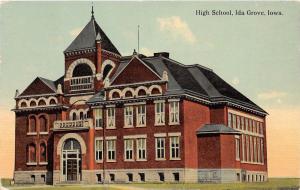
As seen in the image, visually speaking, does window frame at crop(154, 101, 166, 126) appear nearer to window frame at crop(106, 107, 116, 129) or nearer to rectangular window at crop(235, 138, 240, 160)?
window frame at crop(106, 107, 116, 129)

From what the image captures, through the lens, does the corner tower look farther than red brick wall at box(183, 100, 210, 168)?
Yes

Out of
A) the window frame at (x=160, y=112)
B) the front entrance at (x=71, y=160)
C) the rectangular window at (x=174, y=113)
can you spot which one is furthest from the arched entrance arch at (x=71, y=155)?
the rectangular window at (x=174, y=113)

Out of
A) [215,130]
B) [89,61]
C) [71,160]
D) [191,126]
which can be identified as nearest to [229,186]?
[215,130]

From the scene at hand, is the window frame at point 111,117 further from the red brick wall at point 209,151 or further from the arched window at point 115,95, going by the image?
the red brick wall at point 209,151

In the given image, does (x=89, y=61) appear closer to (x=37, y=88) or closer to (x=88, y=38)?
(x=88, y=38)

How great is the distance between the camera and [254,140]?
5256 cm

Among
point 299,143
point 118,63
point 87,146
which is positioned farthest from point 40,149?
point 299,143

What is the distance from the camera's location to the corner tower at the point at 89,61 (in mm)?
50469

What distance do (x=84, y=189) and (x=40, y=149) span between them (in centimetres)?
1134

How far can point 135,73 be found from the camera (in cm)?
4738

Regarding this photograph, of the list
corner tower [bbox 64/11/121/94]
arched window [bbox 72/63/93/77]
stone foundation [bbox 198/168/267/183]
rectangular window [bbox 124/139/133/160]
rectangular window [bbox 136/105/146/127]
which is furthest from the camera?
arched window [bbox 72/63/93/77]

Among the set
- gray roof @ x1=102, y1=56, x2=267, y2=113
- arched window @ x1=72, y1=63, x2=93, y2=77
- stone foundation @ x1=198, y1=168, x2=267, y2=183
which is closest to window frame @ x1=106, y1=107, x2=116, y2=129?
gray roof @ x1=102, y1=56, x2=267, y2=113

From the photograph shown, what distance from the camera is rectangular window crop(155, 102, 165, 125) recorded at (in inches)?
1825

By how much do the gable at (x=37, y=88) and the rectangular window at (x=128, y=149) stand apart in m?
8.36
